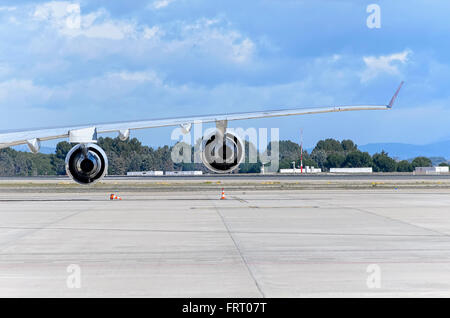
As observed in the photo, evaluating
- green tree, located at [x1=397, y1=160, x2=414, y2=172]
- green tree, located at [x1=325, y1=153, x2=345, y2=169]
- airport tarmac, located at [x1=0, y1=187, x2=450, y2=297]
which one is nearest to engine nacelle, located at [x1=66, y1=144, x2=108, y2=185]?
airport tarmac, located at [x1=0, y1=187, x2=450, y2=297]

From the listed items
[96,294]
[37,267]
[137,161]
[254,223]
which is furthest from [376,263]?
[137,161]

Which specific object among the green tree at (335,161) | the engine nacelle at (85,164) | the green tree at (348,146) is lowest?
the engine nacelle at (85,164)

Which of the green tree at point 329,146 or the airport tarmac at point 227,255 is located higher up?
the green tree at point 329,146

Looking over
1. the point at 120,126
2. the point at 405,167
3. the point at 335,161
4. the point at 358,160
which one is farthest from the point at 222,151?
the point at 335,161

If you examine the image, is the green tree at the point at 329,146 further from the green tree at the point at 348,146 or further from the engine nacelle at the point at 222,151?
the engine nacelle at the point at 222,151

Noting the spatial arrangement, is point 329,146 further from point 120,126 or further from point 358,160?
point 120,126

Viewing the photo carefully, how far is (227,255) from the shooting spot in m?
12.5

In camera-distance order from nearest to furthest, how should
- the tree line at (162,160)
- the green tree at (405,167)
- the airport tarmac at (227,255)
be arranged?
1. the airport tarmac at (227,255)
2. the tree line at (162,160)
3. the green tree at (405,167)

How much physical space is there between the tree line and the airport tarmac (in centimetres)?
7762

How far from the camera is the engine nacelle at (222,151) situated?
18.6 meters

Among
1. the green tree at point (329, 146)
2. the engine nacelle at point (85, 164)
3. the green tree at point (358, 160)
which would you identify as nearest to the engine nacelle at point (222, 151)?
the engine nacelle at point (85, 164)

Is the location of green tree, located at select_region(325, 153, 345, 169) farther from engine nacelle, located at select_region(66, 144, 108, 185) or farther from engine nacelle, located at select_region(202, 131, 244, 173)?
engine nacelle, located at select_region(202, 131, 244, 173)

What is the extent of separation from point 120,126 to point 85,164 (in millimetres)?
5140

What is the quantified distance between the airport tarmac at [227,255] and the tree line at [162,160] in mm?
77616
